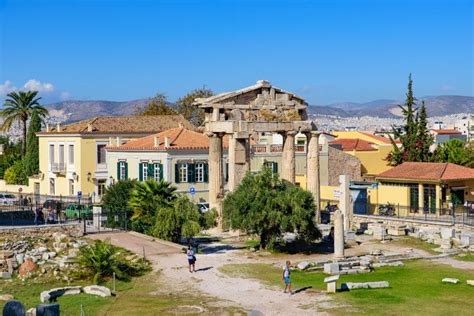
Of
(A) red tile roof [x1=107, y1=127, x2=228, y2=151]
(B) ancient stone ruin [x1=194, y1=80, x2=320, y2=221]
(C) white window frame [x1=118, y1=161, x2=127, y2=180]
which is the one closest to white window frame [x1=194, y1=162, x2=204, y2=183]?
(A) red tile roof [x1=107, y1=127, x2=228, y2=151]

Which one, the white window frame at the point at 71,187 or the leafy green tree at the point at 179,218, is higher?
the white window frame at the point at 71,187

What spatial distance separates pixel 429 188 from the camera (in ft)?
156

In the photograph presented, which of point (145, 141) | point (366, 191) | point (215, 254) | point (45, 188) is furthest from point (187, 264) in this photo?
point (45, 188)

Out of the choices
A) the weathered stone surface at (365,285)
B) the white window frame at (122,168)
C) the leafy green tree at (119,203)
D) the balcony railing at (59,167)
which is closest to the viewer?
the weathered stone surface at (365,285)

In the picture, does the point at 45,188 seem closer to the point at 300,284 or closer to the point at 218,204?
the point at 218,204

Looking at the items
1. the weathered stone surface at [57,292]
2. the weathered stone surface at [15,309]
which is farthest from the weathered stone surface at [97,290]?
the weathered stone surface at [15,309]

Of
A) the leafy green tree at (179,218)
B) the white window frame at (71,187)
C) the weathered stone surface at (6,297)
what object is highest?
the white window frame at (71,187)

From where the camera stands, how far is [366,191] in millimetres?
50844

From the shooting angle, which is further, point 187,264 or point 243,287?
point 187,264

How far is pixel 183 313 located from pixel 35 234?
1635 cm

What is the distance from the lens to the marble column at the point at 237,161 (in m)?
42.2

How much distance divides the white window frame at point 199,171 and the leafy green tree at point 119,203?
458 inches

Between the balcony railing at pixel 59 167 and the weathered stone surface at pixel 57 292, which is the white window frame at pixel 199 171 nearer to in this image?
the balcony railing at pixel 59 167

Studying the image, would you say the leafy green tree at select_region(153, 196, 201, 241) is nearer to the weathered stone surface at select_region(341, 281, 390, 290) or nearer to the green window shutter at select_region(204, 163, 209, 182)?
the weathered stone surface at select_region(341, 281, 390, 290)
